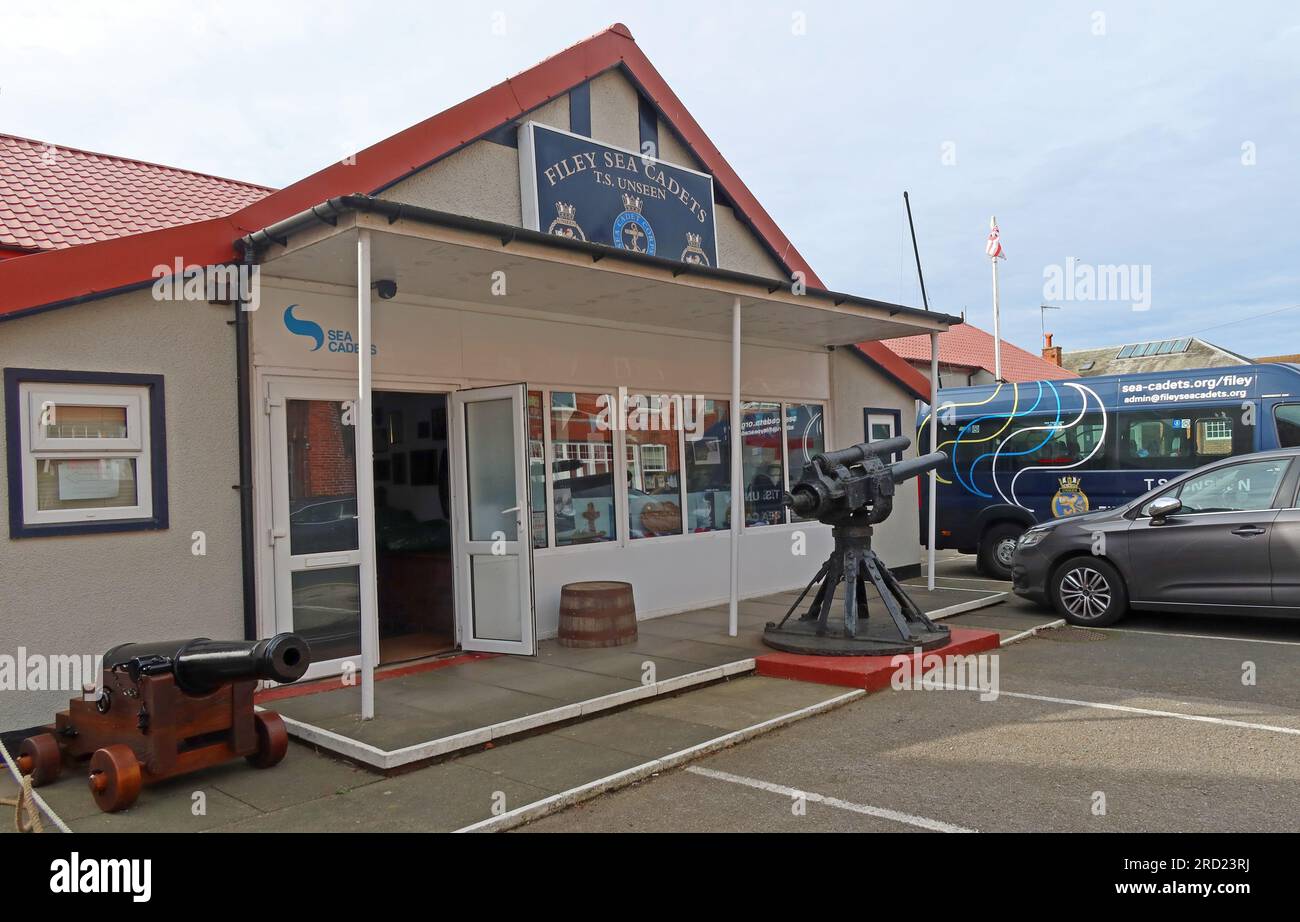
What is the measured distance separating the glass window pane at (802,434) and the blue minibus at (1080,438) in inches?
85.4

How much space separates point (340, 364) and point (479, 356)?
135 centimetres

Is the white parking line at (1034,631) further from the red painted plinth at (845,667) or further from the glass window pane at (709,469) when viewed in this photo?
the glass window pane at (709,469)

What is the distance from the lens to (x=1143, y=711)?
249 inches

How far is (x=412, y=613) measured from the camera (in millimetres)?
9297

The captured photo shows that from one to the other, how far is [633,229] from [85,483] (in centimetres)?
542

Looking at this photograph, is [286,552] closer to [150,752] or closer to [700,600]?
[150,752]

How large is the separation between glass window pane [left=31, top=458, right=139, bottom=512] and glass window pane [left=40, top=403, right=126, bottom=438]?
6.5 inches

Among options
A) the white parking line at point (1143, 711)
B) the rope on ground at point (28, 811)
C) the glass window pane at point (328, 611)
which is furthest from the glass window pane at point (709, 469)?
the rope on ground at point (28, 811)

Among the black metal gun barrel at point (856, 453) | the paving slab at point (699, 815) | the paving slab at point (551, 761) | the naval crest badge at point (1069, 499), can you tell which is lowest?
the paving slab at point (699, 815)

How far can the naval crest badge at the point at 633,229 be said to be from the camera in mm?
9242

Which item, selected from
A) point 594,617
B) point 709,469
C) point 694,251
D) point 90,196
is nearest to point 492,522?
point 594,617

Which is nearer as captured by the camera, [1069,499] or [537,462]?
[537,462]

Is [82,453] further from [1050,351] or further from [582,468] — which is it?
[1050,351]
